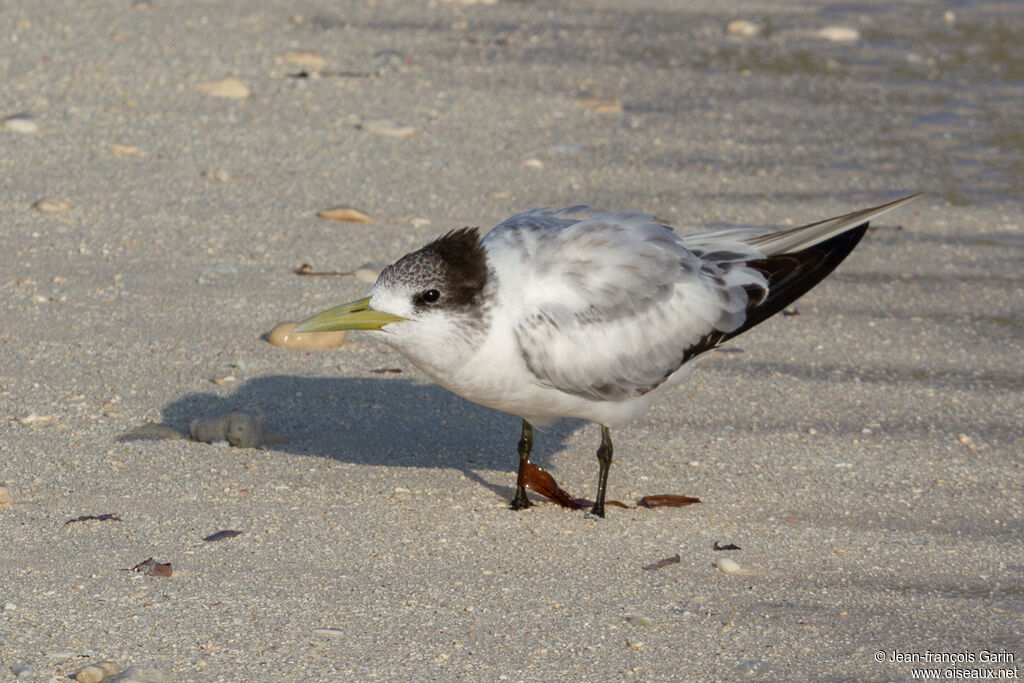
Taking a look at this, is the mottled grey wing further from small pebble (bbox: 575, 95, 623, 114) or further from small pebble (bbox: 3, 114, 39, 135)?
small pebble (bbox: 575, 95, 623, 114)

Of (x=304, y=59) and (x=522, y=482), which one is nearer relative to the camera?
(x=522, y=482)

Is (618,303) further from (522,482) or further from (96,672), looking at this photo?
(96,672)

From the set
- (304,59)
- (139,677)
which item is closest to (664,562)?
(139,677)

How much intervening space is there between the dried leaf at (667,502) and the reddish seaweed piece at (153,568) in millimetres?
1436

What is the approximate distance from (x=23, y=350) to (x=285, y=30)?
4398 millimetres

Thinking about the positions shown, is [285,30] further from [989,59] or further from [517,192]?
[989,59]

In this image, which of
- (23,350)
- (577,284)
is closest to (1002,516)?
(577,284)

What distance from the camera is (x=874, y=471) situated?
172 inches

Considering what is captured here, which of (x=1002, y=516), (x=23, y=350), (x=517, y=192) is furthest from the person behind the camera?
(x=517, y=192)

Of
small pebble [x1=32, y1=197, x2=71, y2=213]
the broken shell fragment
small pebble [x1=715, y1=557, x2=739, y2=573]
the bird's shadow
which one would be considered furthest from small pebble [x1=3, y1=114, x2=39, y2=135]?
small pebble [x1=715, y1=557, x2=739, y2=573]

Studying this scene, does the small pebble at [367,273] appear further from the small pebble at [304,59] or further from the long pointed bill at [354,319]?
the small pebble at [304,59]

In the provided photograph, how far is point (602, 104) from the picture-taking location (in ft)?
25.5

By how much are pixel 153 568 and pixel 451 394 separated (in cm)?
157

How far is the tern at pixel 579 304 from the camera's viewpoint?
3691 mm
